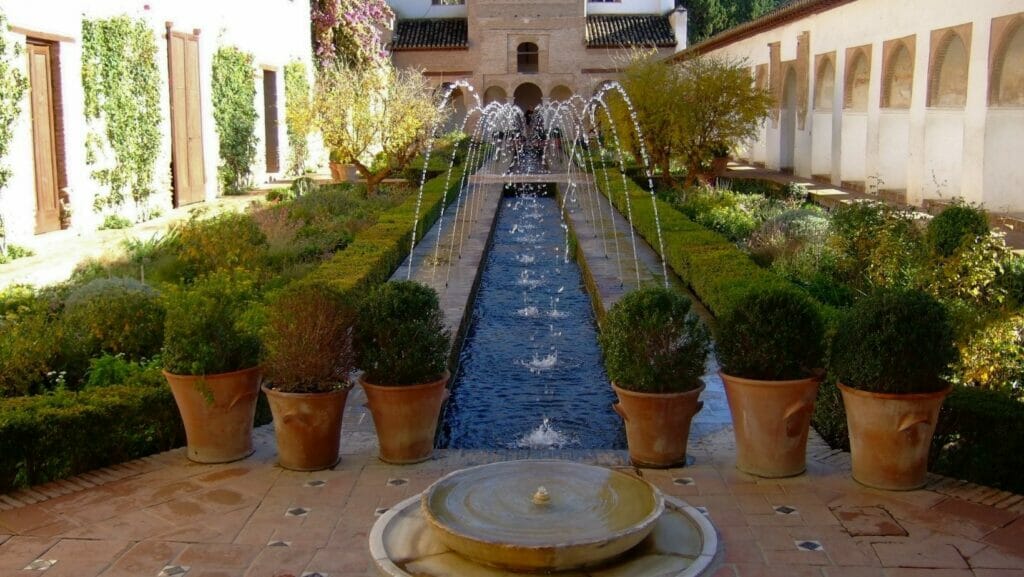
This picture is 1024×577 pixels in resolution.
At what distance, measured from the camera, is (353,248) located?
32.6 feet

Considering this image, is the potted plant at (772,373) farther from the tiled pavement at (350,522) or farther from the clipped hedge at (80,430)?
the clipped hedge at (80,430)

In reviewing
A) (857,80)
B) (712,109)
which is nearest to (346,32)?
(712,109)

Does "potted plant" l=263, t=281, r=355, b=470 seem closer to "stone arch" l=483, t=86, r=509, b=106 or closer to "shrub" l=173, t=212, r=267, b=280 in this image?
"shrub" l=173, t=212, r=267, b=280

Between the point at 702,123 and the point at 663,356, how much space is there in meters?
13.0

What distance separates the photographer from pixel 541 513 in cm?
361

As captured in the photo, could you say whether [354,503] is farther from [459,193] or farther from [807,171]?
[807,171]

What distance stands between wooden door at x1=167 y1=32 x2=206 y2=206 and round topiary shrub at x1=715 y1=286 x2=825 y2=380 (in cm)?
1324

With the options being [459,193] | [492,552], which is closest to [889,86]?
[459,193]

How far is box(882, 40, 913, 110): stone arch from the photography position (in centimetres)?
1673

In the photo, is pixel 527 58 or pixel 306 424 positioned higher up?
pixel 527 58

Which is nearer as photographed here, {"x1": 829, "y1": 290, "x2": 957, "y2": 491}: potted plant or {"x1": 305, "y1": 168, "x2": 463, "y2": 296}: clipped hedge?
{"x1": 829, "y1": 290, "x2": 957, "y2": 491}: potted plant

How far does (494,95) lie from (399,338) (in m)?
34.3

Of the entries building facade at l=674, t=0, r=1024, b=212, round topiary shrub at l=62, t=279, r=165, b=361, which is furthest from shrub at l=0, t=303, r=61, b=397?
building facade at l=674, t=0, r=1024, b=212

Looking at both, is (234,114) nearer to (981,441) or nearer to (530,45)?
(981,441)
